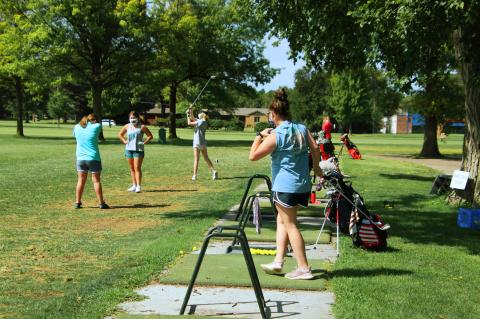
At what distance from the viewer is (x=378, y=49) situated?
9398 mm

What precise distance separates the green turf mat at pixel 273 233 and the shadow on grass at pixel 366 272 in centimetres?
A: 157

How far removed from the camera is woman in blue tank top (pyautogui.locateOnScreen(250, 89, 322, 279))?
220 inches

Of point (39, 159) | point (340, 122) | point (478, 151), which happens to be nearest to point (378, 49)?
point (478, 151)

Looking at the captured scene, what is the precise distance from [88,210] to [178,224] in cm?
226

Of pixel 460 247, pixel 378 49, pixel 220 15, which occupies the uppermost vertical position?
pixel 220 15

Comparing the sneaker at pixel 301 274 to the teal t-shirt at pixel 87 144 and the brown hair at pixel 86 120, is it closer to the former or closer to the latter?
the teal t-shirt at pixel 87 144

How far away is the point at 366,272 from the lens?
6.29 meters

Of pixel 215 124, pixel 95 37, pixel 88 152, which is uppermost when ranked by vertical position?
pixel 95 37

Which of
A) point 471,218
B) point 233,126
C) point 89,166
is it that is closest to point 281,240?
point 471,218

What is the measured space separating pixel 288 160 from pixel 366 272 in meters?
A: 1.75

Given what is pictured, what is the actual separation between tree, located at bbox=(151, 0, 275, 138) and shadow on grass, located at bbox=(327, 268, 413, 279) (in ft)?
109

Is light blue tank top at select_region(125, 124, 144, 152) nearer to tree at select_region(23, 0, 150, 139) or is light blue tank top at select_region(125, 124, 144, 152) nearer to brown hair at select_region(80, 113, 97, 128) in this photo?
brown hair at select_region(80, 113, 97, 128)

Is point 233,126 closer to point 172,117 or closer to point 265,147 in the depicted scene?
point 172,117

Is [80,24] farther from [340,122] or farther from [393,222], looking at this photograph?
[340,122]
